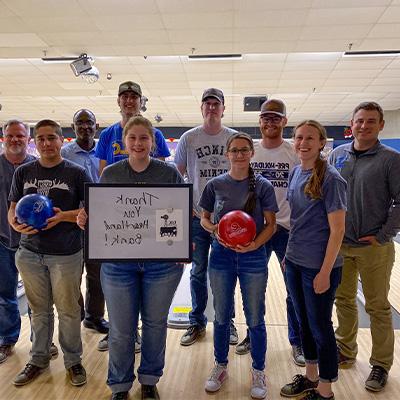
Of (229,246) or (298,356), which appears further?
(298,356)

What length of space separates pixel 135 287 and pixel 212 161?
103 cm

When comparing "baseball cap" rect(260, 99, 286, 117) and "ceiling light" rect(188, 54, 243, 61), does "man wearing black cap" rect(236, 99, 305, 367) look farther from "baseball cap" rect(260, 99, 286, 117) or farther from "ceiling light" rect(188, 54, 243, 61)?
"ceiling light" rect(188, 54, 243, 61)

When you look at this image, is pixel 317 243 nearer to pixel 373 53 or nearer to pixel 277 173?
pixel 277 173

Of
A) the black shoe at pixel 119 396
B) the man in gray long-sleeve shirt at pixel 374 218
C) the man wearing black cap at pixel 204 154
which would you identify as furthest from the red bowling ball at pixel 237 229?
the black shoe at pixel 119 396

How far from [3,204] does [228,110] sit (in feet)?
31.0

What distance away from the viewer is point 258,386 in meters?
2.19

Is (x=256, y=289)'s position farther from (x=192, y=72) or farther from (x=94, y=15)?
(x=192, y=72)

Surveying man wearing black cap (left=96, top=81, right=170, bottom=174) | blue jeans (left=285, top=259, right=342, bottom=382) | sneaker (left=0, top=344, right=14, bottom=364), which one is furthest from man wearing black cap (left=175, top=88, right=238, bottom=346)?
sneaker (left=0, top=344, right=14, bottom=364)

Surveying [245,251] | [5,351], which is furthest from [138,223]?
[5,351]

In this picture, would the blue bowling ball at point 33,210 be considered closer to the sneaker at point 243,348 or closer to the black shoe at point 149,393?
the black shoe at point 149,393

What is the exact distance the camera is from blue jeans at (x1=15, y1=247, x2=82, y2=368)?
2.23 m

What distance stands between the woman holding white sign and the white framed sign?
0.21 ft

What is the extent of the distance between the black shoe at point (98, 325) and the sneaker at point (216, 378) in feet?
3.36

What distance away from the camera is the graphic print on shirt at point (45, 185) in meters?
2.22
